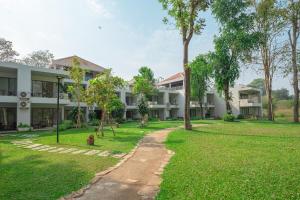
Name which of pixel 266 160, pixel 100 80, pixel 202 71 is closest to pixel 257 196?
pixel 266 160

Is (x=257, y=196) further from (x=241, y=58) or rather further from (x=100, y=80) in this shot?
(x=241, y=58)

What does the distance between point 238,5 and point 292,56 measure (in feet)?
30.5

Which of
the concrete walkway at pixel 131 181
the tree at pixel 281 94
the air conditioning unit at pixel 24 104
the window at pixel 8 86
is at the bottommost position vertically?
the concrete walkway at pixel 131 181

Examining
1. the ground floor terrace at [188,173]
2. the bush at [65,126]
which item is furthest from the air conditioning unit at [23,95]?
the ground floor terrace at [188,173]

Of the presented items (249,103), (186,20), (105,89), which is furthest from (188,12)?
(249,103)

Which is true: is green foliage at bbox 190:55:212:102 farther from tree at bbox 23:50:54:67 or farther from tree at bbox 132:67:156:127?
tree at bbox 23:50:54:67

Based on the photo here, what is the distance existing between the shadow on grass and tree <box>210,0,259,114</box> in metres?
27.7

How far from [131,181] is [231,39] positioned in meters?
29.0

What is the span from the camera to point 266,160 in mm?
8867

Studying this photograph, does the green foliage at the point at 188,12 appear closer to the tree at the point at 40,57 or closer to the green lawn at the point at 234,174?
the green lawn at the point at 234,174

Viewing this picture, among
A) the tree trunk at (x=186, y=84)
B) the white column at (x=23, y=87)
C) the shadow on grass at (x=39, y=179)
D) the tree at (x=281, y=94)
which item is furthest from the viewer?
the tree at (x=281, y=94)

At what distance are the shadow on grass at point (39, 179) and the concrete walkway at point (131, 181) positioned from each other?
0.60 meters

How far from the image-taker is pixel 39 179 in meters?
7.36

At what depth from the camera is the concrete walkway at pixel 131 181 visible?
611 centimetres
